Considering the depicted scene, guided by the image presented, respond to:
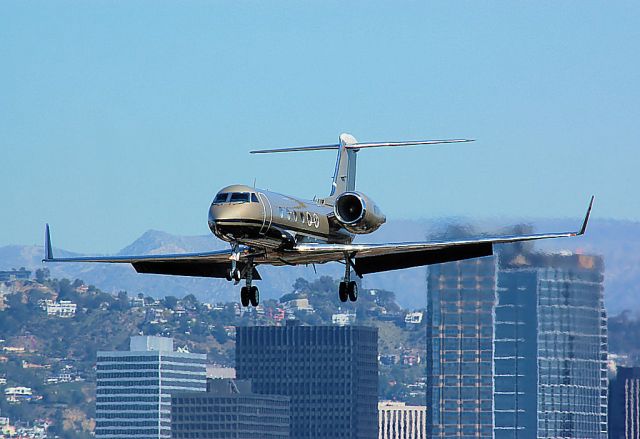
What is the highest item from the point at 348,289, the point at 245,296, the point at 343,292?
the point at 348,289

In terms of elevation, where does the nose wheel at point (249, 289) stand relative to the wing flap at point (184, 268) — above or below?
below

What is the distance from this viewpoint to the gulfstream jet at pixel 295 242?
79438 mm

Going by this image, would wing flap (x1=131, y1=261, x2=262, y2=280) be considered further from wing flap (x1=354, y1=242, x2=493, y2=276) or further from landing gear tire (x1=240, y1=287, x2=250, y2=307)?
wing flap (x1=354, y1=242, x2=493, y2=276)

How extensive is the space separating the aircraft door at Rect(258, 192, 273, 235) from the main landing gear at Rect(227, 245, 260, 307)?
4.44 ft

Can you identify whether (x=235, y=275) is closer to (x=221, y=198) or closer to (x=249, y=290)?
(x=249, y=290)

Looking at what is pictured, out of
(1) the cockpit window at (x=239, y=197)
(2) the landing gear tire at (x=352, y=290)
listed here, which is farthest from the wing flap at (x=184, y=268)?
(1) the cockpit window at (x=239, y=197)

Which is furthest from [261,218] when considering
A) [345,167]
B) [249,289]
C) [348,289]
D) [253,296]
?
[345,167]

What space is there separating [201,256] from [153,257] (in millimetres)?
3384

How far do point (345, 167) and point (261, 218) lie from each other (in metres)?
16.7

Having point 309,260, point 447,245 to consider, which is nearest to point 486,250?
point 447,245

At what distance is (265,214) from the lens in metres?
80.1

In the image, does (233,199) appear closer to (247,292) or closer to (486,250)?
(247,292)

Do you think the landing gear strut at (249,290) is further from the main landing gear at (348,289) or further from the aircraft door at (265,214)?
the main landing gear at (348,289)

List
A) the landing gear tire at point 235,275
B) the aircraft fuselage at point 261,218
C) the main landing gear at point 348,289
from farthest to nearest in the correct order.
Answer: the main landing gear at point 348,289
the landing gear tire at point 235,275
the aircraft fuselage at point 261,218
